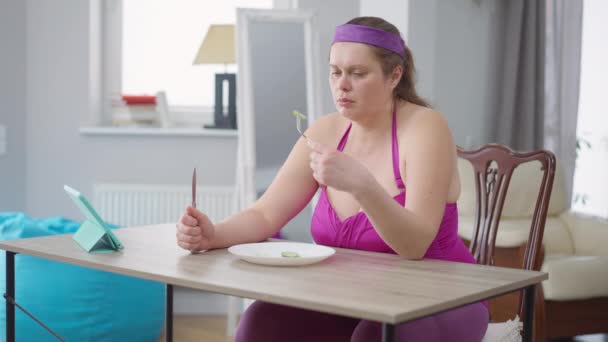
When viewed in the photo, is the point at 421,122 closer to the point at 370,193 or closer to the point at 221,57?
the point at 370,193

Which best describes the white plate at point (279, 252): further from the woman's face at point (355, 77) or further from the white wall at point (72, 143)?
the white wall at point (72, 143)

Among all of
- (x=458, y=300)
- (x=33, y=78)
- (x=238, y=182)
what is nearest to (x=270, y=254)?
(x=458, y=300)

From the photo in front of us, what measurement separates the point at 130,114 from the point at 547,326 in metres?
2.23

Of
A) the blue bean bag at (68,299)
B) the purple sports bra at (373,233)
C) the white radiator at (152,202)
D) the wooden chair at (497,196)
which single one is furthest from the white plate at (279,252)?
the white radiator at (152,202)

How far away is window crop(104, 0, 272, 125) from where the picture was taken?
169 inches

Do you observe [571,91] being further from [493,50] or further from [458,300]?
[458,300]

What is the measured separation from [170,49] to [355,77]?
2.73 metres

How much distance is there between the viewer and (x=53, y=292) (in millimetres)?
2955

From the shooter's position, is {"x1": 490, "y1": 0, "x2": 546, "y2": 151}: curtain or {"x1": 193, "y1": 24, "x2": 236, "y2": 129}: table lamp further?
{"x1": 490, "y1": 0, "x2": 546, "y2": 151}: curtain

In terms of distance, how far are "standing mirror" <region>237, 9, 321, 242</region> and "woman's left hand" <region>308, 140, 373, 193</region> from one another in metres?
1.98

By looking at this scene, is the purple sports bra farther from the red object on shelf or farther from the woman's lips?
the red object on shelf

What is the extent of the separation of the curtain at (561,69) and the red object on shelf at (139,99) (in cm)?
222

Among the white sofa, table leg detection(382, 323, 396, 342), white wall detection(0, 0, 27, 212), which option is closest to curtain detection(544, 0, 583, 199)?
the white sofa

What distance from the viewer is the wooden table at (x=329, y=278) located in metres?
1.26
